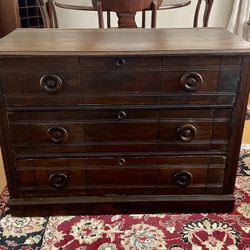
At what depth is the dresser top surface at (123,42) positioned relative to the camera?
3.58ft

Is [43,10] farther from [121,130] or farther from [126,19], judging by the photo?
[121,130]

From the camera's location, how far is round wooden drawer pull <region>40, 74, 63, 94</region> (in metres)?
1.13

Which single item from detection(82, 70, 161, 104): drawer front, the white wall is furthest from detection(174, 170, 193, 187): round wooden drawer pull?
the white wall

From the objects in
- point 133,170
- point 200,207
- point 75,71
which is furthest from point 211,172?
point 75,71

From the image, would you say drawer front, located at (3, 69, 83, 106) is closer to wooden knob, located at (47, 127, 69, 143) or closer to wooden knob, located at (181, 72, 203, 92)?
wooden knob, located at (47, 127, 69, 143)

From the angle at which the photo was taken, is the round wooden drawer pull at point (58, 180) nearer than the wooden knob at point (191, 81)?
No

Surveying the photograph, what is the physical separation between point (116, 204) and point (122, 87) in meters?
0.52

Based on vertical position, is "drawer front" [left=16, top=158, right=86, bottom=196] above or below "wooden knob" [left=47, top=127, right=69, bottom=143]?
below

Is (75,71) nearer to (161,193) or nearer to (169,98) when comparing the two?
(169,98)

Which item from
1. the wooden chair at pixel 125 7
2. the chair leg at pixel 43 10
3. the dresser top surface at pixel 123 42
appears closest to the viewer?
the dresser top surface at pixel 123 42

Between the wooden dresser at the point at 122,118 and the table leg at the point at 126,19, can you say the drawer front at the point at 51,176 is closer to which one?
the wooden dresser at the point at 122,118

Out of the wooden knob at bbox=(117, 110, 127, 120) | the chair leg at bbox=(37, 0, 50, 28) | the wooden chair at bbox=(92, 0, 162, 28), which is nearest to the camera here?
the wooden knob at bbox=(117, 110, 127, 120)

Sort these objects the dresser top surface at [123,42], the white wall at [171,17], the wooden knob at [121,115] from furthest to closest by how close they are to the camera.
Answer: the white wall at [171,17] < the wooden knob at [121,115] < the dresser top surface at [123,42]

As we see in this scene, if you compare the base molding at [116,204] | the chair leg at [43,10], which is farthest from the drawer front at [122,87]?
the chair leg at [43,10]
